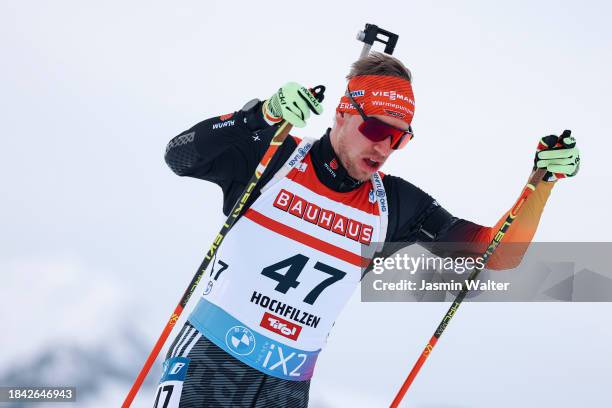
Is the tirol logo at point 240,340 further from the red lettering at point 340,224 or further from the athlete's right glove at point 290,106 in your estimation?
the athlete's right glove at point 290,106

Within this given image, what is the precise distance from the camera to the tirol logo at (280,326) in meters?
3.43

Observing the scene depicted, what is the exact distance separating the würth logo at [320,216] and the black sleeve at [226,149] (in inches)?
5.9

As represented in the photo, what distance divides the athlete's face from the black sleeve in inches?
13.4

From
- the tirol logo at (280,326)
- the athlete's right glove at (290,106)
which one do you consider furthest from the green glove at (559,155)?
the tirol logo at (280,326)

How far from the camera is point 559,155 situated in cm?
358

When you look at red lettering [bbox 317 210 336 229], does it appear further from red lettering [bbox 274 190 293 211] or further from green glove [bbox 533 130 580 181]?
green glove [bbox 533 130 580 181]

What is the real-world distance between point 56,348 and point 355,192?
5.75m

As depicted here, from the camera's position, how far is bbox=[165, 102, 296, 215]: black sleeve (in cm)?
325

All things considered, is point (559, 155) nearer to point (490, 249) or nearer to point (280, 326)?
point (490, 249)

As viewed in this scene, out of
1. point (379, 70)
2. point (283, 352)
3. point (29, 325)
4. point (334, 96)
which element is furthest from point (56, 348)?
point (379, 70)

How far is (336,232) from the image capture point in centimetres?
354

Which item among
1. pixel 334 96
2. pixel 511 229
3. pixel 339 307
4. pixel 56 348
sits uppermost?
pixel 334 96

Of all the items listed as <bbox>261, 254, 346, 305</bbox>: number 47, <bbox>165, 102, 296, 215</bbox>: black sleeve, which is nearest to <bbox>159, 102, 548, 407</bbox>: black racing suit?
<bbox>165, 102, 296, 215</bbox>: black sleeve

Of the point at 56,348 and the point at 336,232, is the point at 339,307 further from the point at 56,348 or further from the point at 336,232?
the point at 56,348
